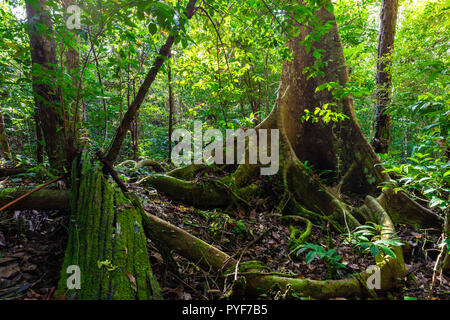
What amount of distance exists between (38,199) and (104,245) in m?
0.97

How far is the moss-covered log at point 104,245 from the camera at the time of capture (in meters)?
1.28

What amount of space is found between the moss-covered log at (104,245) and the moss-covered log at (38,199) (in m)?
0.25

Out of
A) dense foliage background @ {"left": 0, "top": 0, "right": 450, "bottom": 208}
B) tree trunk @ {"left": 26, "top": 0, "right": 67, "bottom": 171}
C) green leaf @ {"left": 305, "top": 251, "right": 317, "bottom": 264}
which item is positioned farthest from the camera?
tree trunk @ {"left": 26, "top": 0, "right": 67, "bottom": 171}

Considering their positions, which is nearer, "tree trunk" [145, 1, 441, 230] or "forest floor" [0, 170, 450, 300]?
"forest floor" [0, 170, 450, 300]

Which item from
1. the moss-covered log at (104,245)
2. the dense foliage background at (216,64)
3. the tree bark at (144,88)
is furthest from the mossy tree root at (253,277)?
the dense foliage background at (216,64)

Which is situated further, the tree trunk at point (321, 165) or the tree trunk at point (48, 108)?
the tree trunk at point (321, 165)

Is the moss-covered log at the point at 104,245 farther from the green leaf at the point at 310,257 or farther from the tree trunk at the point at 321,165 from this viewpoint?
the tree trunk at the point at 321,165

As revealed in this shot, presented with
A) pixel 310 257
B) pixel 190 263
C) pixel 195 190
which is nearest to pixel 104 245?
pixel 190 263

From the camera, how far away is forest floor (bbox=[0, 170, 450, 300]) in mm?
1551

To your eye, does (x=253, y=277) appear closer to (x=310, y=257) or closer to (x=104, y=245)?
(x=310, y=257)

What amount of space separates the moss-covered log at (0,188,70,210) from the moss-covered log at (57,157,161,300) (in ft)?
0.83

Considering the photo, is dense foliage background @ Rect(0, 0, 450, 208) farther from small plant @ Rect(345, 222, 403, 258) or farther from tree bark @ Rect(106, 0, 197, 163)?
small plant @ Rect(345, 222, 403, 258)

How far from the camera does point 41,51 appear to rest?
247 centimetres

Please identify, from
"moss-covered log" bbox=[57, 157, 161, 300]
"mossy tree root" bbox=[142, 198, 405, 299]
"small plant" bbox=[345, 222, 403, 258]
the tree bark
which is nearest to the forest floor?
"mossy tree root" bbox=[142, 198, 405, 299]
